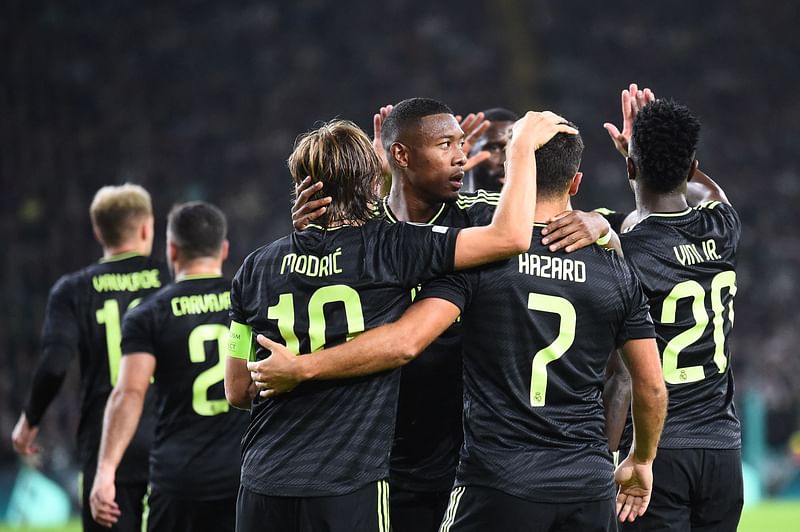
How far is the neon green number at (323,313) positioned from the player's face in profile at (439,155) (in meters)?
0.81

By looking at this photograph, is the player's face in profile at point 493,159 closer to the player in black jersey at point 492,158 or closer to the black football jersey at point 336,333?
the player in black jersey at point 492,158

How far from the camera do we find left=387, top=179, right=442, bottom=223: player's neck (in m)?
4.27

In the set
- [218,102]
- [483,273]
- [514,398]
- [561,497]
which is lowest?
[561,497]

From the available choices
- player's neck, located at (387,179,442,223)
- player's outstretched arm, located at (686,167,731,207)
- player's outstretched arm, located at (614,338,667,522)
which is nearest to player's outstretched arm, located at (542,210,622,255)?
player's outstretched arm, located at (614,338,667,522)

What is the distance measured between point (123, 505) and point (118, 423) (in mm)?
692

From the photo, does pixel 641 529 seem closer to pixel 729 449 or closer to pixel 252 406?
pixel 729 449

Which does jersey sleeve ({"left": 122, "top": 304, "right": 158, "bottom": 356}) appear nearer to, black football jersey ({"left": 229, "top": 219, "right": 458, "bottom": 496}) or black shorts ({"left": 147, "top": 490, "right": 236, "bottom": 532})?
black shorts ({"left": 147, "top": 490, "right": 236, "bottom": 532})

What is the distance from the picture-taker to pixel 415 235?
354 centimetres

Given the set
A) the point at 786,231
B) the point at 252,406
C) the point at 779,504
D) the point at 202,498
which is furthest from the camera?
the point at 786,231

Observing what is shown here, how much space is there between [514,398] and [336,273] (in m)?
0.69

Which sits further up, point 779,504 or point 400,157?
point 400,157

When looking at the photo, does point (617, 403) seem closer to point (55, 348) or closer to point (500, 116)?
point (500, 116)

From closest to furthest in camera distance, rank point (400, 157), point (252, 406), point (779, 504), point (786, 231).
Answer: point (252, 406) < point (400, 157) < point (779, 504) < point (786, 231)

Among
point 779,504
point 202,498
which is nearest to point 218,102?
point 779,504
